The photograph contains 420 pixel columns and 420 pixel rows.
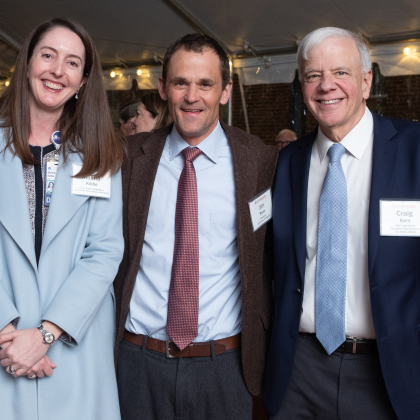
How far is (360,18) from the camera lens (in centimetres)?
609

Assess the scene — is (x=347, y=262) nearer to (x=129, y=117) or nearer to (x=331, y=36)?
(x=331, y=36)

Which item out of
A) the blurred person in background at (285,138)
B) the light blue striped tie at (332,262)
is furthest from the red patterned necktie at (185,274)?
the blurred person in background at (285,138)

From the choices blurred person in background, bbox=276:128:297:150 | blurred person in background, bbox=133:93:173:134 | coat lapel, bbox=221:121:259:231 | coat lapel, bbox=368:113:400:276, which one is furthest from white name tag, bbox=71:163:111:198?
blurred person in background, bbox=276:128:297:150

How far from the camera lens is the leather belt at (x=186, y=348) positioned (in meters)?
1.80

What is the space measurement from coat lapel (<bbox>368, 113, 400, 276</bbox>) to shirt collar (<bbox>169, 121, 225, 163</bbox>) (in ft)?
2.04

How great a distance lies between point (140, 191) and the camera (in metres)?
1.91

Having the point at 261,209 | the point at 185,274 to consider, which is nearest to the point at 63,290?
the point at 185,274

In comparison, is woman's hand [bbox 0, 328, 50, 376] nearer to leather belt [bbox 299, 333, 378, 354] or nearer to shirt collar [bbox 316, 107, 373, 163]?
leather belt [bbox 299, 333, 378, 354]

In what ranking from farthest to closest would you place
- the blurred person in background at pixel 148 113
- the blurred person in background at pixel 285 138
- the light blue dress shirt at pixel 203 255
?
1. the blurred person in background at pixel 285 138
2. the blurred person in background at pixel 148 113
3. the light blue dress shirt at pixel 203 255

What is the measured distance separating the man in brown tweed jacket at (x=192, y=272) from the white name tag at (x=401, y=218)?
0.51m

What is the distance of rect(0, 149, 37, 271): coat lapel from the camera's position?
1532 mm

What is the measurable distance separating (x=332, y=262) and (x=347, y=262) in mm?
59

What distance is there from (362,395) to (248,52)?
6.41 meters

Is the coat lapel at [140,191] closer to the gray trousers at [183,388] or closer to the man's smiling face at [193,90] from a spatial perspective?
the man's smiling face at [193,90]
